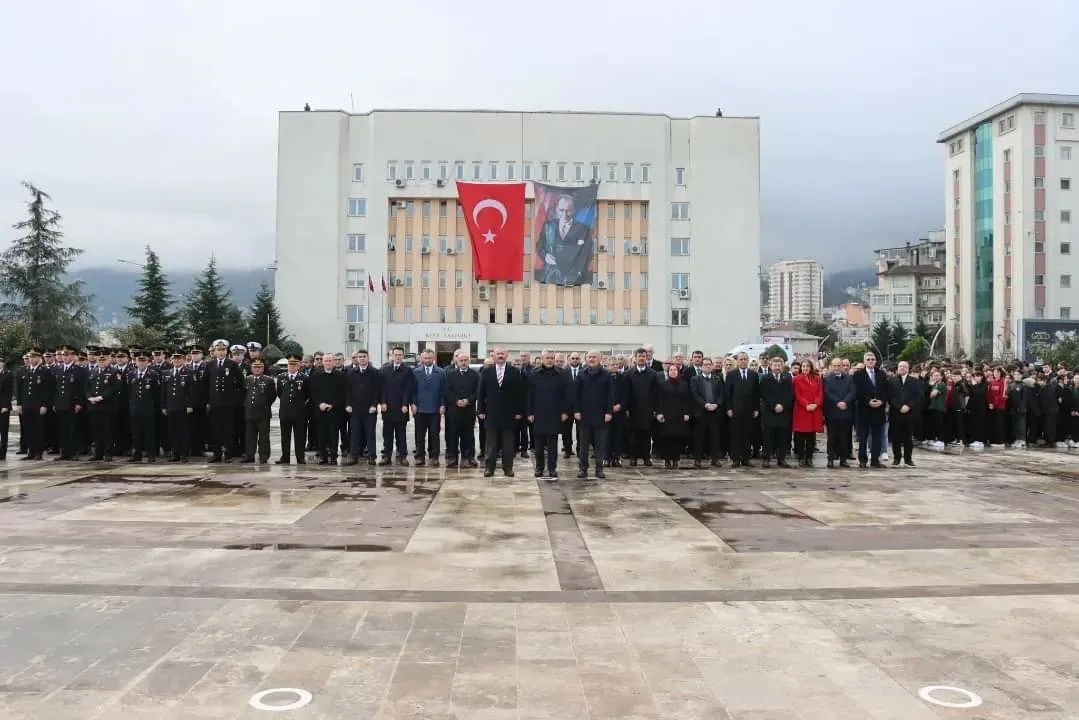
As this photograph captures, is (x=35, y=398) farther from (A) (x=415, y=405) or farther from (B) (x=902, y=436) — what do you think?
(B) (x=902, y=436)

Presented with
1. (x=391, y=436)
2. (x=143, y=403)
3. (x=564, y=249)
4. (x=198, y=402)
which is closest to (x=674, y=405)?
(x=391, y=436)

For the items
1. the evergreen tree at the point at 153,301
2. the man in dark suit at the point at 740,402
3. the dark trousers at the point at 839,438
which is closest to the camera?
the man in dark suit at the point at 740,402

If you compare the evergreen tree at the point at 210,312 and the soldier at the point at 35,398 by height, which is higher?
the evergreen tree at the point at 210,312

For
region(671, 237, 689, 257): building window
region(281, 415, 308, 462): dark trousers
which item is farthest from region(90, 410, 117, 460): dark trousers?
region(671, 237, 689, 257): building window

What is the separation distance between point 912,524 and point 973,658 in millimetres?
4231

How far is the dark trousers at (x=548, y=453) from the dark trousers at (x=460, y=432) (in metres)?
1.28

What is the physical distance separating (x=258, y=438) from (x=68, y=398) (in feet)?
10.3

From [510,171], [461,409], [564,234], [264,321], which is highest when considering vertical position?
[510,171]

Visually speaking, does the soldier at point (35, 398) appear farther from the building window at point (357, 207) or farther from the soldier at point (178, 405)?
the building window at point (357, 207)

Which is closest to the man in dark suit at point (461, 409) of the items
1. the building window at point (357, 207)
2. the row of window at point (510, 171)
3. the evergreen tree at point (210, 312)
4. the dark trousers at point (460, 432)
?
the dark trousers at point (460, 432)

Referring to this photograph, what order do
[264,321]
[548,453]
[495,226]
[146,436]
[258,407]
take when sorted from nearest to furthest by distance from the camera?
1. [548,453]
2. [258,407]
3. [146,436]
4. [264,321]
5. [495,226]

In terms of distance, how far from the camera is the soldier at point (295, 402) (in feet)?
43.0

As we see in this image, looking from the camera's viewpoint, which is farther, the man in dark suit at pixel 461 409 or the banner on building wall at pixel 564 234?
the banner on building wall at pixel 564 234

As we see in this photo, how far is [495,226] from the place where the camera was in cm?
5709
